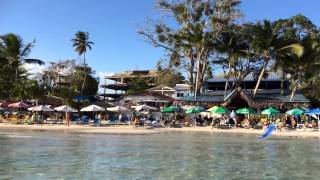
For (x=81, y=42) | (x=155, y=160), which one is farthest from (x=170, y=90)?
(x=155, y=160)

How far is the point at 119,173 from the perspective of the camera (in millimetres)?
17188

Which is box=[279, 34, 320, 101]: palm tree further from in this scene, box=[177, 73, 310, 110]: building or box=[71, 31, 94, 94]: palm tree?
box=[71, 31, 94, 94]: palm tree

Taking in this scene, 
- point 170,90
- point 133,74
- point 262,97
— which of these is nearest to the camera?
point 262,97

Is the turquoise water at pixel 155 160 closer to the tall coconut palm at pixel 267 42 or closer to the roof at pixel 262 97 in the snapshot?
the roof at pixel 262 97

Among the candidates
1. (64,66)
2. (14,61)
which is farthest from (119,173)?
(64,66)

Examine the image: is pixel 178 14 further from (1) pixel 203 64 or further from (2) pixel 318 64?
(2) pixel 318 64

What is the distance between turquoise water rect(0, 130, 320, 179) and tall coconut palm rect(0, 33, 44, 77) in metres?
33.0

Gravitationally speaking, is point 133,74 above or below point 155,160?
above

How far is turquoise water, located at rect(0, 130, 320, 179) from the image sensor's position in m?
17.0

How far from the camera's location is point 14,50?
60.9 m

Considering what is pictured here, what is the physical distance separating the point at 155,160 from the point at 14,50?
44058mm

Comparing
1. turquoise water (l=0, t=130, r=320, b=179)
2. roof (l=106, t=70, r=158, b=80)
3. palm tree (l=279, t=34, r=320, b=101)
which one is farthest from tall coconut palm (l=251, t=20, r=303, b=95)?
roof (l=106, t=70, r=158, b=80)

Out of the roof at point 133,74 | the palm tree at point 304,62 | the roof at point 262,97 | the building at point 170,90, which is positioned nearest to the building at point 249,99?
the roof at point 262,97

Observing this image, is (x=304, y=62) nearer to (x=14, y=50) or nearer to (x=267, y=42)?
(x=267, y=42)
